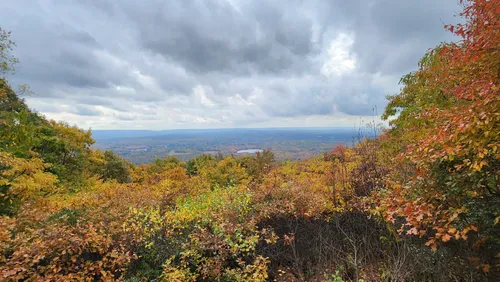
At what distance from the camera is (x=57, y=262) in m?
4.42

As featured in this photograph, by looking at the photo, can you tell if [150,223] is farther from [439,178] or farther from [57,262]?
[439,178]

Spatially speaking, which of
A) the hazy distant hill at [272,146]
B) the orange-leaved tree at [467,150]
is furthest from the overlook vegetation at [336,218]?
the hazy distant hill at [272,146]

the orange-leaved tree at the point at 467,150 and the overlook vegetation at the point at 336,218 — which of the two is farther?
the overlook vegetation at the point at 336,218

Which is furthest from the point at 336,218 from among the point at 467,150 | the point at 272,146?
the point at 272,146

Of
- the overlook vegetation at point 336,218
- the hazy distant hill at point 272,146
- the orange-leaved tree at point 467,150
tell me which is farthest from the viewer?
the hazy distant hill at point 272,146

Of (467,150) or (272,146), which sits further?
(272,146)

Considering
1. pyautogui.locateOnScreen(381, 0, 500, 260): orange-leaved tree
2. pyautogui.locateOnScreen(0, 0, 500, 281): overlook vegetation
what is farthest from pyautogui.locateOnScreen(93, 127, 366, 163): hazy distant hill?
pyautogui.locateOnScreen(381, 0, 500, 260): orange-leaved tree

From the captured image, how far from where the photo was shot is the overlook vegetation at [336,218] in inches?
120

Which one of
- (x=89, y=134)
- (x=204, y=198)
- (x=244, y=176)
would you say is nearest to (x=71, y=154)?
(x=89, y=134)

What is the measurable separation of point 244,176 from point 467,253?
17847 mm

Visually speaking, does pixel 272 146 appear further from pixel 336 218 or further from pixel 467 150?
pixel 467 150

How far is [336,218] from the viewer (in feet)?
20.7

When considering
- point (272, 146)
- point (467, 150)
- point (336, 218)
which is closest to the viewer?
point (467, 150)

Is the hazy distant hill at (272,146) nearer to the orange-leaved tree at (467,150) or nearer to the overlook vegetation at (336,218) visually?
the overlook vegetation at (336,218)
